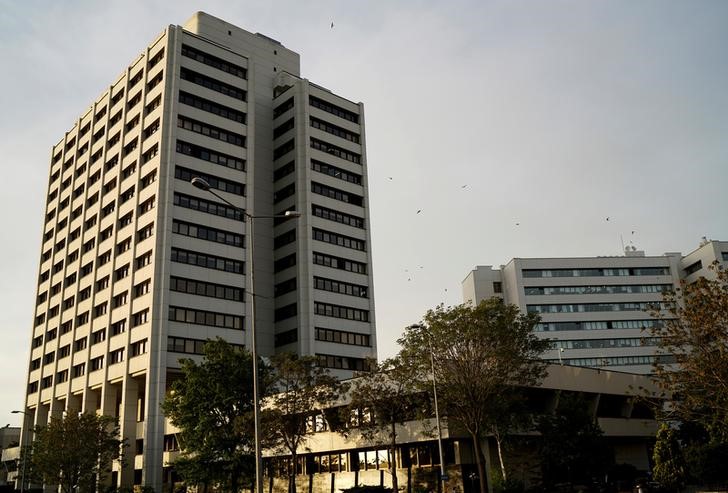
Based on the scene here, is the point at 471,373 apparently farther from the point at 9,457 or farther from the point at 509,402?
the point at 9,457

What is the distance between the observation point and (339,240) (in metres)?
88.9

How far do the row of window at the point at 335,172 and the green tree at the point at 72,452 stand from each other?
1609 inches

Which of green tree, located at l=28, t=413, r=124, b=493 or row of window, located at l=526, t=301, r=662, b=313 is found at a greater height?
row of window, located at l=526, t=301, r=662, b=313

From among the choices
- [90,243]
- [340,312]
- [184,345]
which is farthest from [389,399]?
[90,243]

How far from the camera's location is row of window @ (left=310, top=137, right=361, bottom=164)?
91.3 meters

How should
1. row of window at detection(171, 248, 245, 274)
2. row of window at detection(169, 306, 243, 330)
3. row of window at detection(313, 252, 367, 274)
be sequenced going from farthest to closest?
row of window at detection(313, 252, 367, 274)
row of window at detection(171, 248, 245, 274)
row of window at detection(169, 306, 243, 330)

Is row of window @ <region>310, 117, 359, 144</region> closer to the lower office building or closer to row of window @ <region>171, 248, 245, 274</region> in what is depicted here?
row of window @ <region>171, 248, 245, 274</region>

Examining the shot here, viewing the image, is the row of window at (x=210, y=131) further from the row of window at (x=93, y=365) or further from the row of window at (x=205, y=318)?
the row of window at (x=93, y=365)

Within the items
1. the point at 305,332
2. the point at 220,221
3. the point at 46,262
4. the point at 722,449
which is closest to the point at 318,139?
the point at 220,221

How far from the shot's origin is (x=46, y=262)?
330ft

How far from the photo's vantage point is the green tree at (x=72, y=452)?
6175cm

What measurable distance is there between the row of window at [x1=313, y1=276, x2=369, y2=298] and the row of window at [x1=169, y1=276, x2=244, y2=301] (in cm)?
1047

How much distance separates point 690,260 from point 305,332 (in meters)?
77.5

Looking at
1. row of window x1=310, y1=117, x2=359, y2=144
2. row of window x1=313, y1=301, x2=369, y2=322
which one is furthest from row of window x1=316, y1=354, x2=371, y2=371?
row of window x1=310, y1=117, x2=359, y2=144
